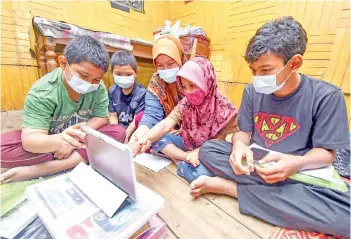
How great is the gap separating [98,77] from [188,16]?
6.30 ft

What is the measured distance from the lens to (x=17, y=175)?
66 cm

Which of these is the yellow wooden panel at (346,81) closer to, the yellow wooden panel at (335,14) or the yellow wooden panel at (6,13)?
the yellow wooden panel at (335,14)

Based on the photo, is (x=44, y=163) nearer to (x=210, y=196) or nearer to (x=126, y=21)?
(x=210, y=196)

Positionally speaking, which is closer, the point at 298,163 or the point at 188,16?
the point at 298,163

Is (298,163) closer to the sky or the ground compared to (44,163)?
closer to the sky

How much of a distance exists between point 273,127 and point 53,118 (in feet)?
2.85

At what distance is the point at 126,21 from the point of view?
81.9 inches

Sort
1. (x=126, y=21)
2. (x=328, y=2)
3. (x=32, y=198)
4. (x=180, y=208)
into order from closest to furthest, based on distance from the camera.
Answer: (x=32, y=198)
(x=180, y=208)
(x=328, y=2)
(x=126, y=21)

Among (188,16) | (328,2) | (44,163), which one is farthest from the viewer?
(188,16)

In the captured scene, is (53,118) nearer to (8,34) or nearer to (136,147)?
(136,147)

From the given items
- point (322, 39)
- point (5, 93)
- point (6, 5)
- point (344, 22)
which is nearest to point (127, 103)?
point (5, 93)

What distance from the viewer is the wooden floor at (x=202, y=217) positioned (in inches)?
20.5

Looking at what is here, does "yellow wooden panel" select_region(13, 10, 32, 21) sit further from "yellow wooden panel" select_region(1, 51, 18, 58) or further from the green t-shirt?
the green t-shirt

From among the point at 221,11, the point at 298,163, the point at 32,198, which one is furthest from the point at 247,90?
the point at 221,11
